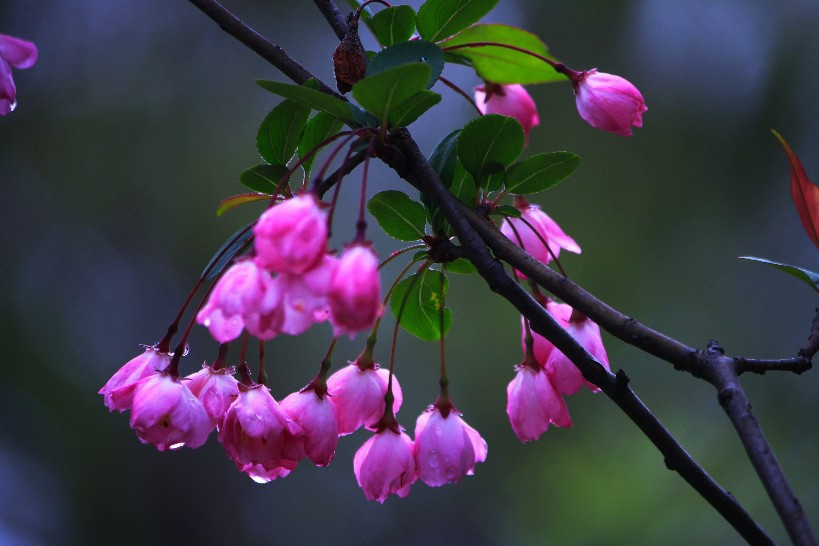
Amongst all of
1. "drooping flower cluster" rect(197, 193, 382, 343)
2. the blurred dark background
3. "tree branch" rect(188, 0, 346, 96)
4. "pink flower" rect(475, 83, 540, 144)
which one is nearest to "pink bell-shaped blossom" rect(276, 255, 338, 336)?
"drooping flower cluster" rect(197, 193, 382, 343)

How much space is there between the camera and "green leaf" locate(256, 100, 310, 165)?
691 millimetres

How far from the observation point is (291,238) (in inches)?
18.4

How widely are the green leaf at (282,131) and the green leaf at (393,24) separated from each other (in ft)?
0.37

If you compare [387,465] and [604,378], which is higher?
[604,378]

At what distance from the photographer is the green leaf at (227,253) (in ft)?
2.19

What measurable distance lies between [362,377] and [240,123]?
342 cm

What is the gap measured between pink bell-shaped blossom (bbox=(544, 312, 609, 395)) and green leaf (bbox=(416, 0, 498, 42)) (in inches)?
11.6

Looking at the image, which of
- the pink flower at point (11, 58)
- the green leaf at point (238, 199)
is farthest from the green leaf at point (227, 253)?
the pink flower at point (11, 58)

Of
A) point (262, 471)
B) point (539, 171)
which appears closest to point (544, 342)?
point (539, 171)

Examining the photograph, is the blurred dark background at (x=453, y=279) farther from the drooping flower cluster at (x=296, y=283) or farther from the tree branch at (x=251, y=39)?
the drooping flower cluster at (x=296, y=283)

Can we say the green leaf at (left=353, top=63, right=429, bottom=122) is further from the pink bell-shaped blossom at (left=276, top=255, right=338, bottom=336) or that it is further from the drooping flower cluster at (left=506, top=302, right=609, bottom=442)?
the drooping flower cluster at (left=506, top=302, right=609, bottom=442)

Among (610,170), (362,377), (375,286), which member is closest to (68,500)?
(610,170)

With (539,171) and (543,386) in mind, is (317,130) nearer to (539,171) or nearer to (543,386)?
(539,171)

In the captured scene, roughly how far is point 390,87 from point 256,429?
28 centimetres
